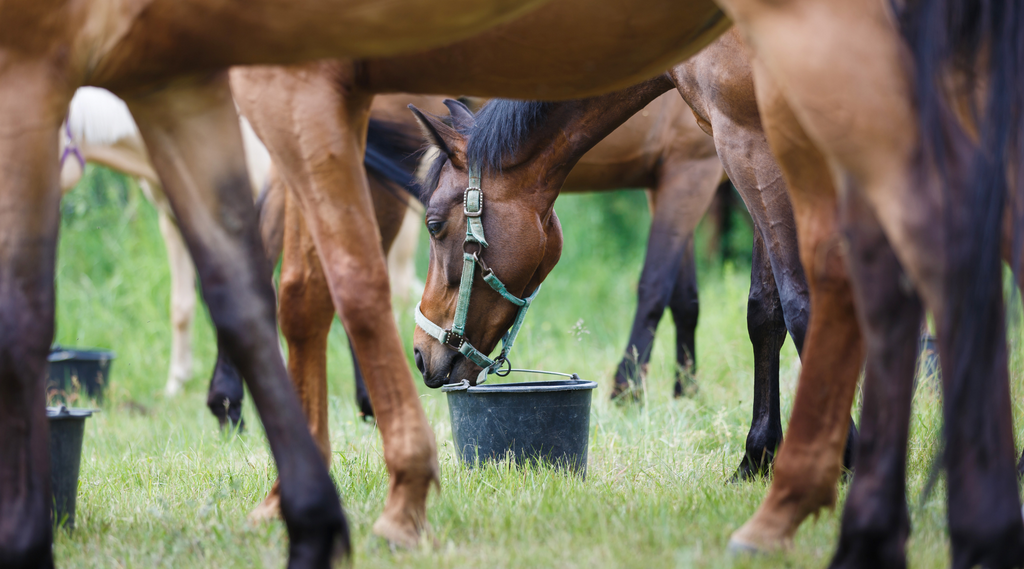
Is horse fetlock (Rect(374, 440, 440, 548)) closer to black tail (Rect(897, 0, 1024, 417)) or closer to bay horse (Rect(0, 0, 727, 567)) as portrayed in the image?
bay horse (Rect(0, 0, 727, 567))

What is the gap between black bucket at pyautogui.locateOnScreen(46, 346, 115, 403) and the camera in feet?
19.7

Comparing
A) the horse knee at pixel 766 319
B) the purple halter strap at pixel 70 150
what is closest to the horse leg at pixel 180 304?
the purple halter strap at pixel 70 150

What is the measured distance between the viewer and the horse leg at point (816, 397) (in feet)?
6.35

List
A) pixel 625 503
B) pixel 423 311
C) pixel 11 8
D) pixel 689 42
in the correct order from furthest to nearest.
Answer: pixel 423 311 → pixel 625 503 → pixel 689 42 → pixel 11 8

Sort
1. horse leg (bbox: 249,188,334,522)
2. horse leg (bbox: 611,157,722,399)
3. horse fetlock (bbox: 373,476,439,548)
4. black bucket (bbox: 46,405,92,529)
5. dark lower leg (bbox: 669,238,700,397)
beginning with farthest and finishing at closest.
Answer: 1. dark lower leg (bbox: 669,238,700,397)
2. horse leg (bbox: 611,157,722,399)
3. horse leg (bbox: 249,188,334,522)
4. black bucket (bbox: 46,405,92,529)
5. horse fetlock (bbox: 373,476,439,548)

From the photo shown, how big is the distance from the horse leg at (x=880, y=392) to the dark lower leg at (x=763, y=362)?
4.62 ft

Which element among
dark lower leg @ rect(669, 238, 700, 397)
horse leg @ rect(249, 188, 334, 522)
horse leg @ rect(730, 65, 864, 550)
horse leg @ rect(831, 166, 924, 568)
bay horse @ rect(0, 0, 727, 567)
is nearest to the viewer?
horse leg @ rect(831, 166, 924, 568)

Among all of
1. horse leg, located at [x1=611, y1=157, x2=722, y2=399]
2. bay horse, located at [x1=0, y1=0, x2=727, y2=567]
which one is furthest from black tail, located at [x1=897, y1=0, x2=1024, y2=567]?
horse leg, located at [x1=611, y1=157, x2=722, y2=399]

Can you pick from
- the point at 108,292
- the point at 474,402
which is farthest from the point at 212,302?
the point at 108,292

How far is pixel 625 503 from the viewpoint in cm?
247

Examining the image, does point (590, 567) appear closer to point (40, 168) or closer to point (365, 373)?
point (365, 373)

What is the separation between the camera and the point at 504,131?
126 inches

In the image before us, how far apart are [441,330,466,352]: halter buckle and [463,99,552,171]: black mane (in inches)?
25.7

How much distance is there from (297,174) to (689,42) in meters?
1.05
